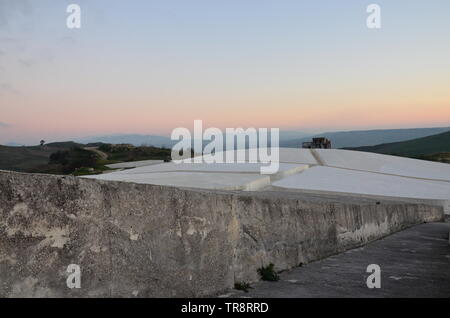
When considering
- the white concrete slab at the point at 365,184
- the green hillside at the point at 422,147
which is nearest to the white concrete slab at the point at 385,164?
the white concrete slab at the point at 365,184

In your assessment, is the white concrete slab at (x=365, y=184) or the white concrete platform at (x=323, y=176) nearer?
the white concrete platform at (x=323, y=176)

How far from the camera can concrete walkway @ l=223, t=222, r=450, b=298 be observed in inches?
180

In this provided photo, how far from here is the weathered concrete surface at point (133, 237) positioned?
9.77 feet

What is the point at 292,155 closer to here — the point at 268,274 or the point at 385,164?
the point at 385,164

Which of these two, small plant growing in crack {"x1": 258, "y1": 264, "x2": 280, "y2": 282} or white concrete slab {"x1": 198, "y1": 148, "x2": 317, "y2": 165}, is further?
white concrete slab {"x1": 198, "y1": 148, "x2": 317, "y2": 165}

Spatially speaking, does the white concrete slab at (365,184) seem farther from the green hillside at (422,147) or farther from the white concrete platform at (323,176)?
the green hillside at (422,147)

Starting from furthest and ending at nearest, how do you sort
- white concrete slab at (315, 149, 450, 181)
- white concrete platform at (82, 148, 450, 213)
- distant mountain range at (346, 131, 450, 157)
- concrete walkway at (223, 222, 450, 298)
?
distant mountain range at (346, 131, 450, 157)
white concrete slab at (315, 149, 450, 181)
white concrete platform at (82, 148, 450, 213)
concrete walkway at (223, 222, 450, 298)

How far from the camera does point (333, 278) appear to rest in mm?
5273

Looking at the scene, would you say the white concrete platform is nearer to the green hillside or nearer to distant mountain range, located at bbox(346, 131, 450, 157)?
the green hillside

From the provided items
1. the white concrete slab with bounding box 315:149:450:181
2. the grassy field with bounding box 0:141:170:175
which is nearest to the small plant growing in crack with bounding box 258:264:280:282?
the white concrete slab with bounding box 315:149:450:181

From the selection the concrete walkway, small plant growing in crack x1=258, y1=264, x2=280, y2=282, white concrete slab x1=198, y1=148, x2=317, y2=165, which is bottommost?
the concrete walkway

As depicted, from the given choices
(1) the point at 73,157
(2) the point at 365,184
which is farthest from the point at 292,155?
(1) the point at 73,157

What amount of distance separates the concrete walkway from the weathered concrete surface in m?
0.35

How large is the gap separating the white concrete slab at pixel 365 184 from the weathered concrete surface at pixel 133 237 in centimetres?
1604
